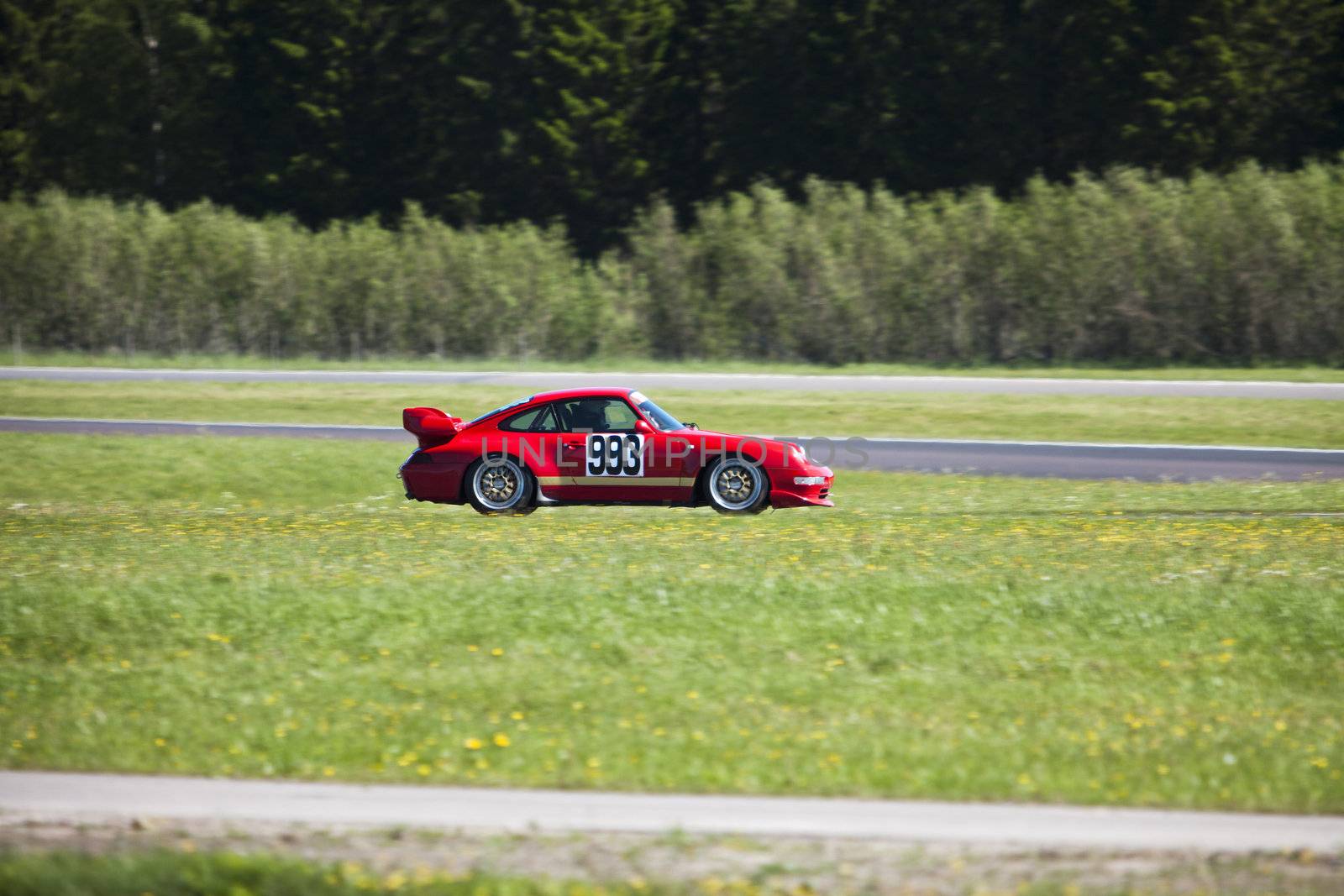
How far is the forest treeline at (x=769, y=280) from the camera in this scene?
38656mm

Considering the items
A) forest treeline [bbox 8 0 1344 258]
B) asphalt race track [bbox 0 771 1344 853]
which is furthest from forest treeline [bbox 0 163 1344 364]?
asphalt race track [bbox 0 771 1344 853]

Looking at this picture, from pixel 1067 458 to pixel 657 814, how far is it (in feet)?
49.7

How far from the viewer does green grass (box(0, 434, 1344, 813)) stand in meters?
7.84

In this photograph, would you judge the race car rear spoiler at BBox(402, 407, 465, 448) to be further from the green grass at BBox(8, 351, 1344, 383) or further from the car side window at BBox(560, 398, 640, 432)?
the green grass at BBox(8, 351, 1344, 383)

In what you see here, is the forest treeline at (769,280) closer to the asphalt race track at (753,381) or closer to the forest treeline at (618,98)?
the forest treeline at (618,98)

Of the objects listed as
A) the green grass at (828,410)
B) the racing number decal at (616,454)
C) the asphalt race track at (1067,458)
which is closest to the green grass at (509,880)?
the racing number decal at (616,454)

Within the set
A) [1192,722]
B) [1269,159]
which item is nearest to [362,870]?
[1192,722]

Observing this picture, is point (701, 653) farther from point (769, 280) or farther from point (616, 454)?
point (769, 280)

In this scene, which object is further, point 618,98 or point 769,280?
point 618,98

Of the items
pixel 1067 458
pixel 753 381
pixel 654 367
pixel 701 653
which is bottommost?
pixel 701 653

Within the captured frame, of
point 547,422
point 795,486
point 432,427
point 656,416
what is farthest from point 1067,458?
point 432,427

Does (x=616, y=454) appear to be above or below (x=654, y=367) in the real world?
below

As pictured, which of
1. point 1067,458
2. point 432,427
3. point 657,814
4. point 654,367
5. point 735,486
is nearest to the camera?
point 657,814

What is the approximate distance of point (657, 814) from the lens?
23.3 feet
